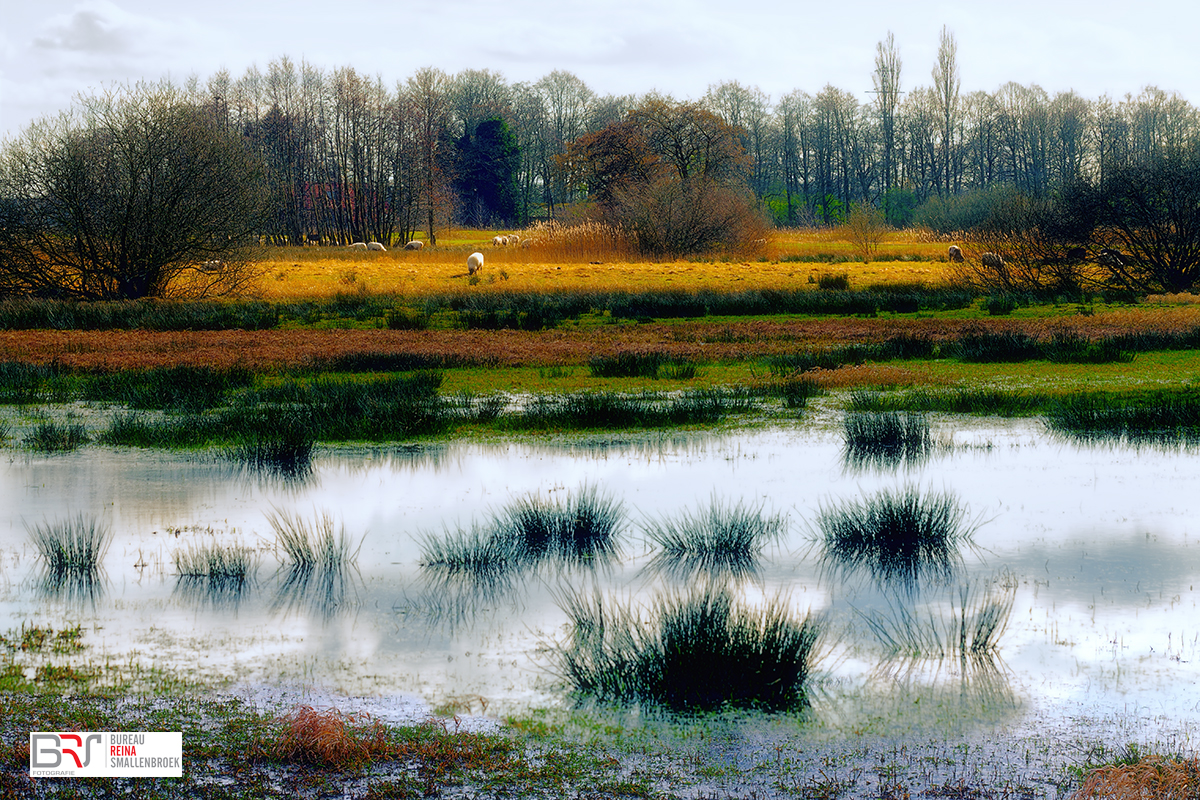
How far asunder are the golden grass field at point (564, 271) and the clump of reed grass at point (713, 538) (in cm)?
1927

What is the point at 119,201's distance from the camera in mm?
24281

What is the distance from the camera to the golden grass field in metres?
27.3

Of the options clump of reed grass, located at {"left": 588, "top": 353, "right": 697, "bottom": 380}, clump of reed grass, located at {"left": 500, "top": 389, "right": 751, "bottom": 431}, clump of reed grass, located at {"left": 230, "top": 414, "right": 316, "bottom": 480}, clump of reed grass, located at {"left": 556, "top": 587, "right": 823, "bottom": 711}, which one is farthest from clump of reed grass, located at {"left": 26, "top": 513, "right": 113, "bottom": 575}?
clump of reed grass, located at {"left": 588, "top": 353, "right": 697, "bottom": 380}

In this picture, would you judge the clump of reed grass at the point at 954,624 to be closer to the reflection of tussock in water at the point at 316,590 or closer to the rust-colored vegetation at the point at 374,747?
the rust-colored vegetation at the point at 374,747

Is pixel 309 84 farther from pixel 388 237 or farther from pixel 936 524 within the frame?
pixel 936 524

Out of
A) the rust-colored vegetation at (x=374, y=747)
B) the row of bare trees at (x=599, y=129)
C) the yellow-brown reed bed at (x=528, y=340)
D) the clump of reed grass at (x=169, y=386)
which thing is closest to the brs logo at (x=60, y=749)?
the rust-colored vegetation at (x=374, y=747)

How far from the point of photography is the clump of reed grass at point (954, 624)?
472cm

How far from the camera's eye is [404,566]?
6.08 meters

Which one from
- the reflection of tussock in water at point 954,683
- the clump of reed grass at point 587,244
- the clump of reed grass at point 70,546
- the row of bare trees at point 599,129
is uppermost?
the row of bare trees at point 599,129

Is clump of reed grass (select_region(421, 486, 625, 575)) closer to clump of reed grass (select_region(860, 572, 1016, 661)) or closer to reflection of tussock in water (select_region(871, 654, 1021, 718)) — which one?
clump of reed grass (select_region(860, 572, 1016, 661))

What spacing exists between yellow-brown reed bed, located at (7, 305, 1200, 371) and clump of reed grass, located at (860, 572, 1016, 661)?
10.2m

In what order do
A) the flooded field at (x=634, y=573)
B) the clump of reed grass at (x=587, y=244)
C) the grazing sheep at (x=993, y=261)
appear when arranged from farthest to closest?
1. the clump of reed grass at (x=587, y=244)
2. the grazing sheep at (x=993, y=261)
3. the flooded field at (x=634, y=573)

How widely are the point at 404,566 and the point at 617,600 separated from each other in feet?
4.55

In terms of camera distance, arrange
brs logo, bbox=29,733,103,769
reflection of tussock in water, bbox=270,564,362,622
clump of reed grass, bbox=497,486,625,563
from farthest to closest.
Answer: clump of reed grass, bbox=497,486,625,563, reflection of tussock in water, bbox=270,564,362,622, brs logo, bbox=29,733,103,769
